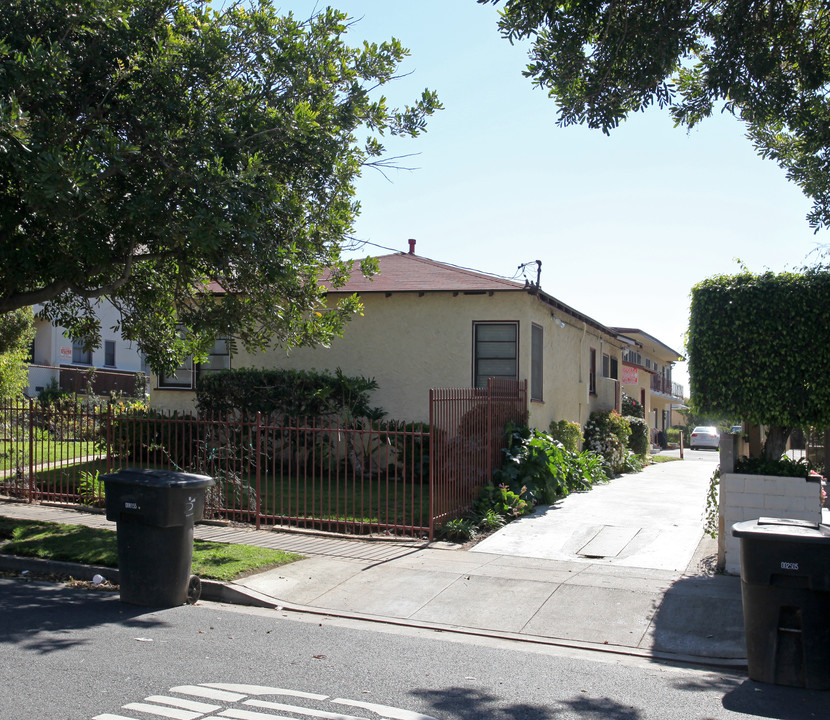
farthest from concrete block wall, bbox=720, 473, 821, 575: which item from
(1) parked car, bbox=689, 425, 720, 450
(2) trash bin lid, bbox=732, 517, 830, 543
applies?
(1) parked car, bbox=689, 425, 720, 450

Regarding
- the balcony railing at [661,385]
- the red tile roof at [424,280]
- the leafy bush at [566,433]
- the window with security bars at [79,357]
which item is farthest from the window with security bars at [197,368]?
the balcony railing at [661,385]

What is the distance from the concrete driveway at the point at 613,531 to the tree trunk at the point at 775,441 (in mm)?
1543

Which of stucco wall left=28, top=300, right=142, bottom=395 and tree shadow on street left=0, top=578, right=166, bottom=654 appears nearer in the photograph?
tree shadow on street left=0, top=578, right=166, bottom=654

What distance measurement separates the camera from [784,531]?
220 inches

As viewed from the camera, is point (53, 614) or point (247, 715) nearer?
point (247, 715)

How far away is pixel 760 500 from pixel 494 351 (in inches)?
295

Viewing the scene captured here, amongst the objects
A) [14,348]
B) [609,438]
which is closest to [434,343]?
[609,438]

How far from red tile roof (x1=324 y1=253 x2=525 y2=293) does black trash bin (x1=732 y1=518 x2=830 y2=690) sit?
9577 millimetres

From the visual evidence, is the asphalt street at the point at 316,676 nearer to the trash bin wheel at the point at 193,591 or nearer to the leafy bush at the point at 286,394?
the trash bin wheel at the point at 193,591

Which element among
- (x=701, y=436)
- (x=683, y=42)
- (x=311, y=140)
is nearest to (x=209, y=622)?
(x=311, y=140)

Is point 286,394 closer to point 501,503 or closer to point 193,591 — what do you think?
point 501,503

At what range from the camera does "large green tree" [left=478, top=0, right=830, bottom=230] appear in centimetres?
829

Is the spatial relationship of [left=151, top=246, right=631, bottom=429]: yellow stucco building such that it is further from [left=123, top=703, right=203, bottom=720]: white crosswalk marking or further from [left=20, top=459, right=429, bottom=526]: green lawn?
[left=123, top=703, right=203, bottom=720]: white crosswalk marking

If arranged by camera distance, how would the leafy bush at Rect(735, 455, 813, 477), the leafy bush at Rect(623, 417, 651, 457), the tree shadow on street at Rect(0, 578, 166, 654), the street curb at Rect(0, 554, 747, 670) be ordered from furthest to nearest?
1. the leafy bush at Rect(623, 417, 651, 457)
2. the leafy bush at Rect(735, 455, 813, 477)
3. the street curb at Rect(0, 554, 747, 670)
4. the tree shadow on street at Rect(0, 578, 166, 654)
